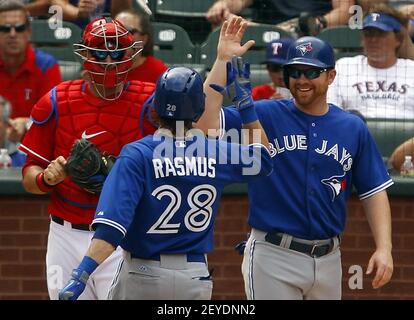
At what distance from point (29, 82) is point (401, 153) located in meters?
2.36

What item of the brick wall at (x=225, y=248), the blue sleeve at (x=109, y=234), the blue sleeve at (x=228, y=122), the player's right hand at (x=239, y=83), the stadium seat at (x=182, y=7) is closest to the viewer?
the blue sleeve at (x=109, y=234)

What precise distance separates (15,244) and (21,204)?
0.24 meters

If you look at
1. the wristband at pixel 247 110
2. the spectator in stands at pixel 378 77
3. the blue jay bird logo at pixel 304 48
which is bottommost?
the spectator in stands at pixel 378 77

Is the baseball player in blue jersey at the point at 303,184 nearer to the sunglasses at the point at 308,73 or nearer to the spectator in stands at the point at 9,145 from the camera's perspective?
the sunglasses at the point at 308,73

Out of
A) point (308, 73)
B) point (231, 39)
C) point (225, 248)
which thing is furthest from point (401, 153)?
point (231, 39)

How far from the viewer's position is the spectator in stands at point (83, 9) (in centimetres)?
795

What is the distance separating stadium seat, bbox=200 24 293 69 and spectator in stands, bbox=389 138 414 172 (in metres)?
1.27

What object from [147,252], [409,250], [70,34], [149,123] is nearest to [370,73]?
[409,250]

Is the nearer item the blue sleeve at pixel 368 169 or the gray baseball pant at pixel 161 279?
the gray baseball pant at pixel 161 279

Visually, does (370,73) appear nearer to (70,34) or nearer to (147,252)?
(70,34)

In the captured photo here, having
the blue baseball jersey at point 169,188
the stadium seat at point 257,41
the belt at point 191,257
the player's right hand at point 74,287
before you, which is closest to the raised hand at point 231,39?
the blue baseball jersey at point 169,188

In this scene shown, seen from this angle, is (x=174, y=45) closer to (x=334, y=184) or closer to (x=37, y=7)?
(x=37, y=7)

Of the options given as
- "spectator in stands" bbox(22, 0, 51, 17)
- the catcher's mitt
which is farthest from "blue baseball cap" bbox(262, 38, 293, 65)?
the catcher's mitt

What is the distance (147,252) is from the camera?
443 cm
